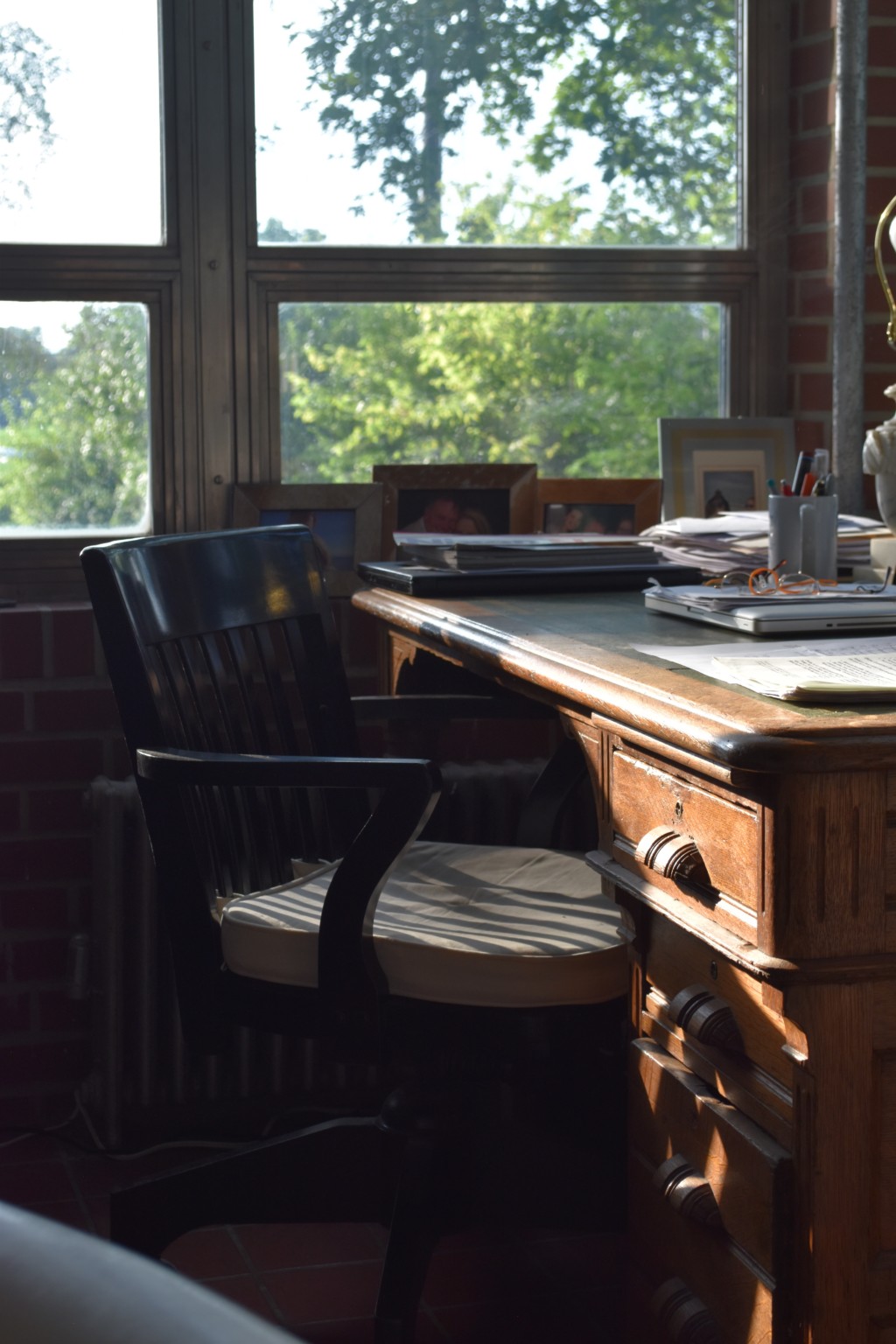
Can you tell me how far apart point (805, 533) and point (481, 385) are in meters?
0.89

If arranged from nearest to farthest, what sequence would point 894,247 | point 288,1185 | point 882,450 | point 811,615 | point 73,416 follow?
point 811,615
point 288,1185
point 882,450
point 894,247
point 73,416

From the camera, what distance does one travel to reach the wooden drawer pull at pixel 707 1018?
1181mm

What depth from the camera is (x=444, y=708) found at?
1940 mm

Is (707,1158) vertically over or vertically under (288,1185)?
over

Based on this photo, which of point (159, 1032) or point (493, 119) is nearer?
point (159, 1032)

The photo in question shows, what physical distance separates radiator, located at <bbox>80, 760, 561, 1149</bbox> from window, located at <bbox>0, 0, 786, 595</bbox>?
19.6 inches

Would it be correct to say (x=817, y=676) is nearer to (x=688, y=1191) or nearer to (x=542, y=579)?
(x=688, y=1191)

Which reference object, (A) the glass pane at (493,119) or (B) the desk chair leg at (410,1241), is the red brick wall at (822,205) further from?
(B) the desk chair leg at (410,1241)

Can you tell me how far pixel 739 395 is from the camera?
101 inches

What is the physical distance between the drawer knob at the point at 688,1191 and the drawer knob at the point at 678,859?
0.26 m

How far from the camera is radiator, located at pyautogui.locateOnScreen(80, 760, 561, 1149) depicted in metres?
2.18

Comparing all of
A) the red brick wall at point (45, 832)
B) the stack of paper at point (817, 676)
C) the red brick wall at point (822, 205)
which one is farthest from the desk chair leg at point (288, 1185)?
the red brick wall at point (822, 205)

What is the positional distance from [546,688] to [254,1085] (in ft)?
3.68

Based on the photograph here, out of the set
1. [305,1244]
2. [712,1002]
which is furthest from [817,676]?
[305,1244]
